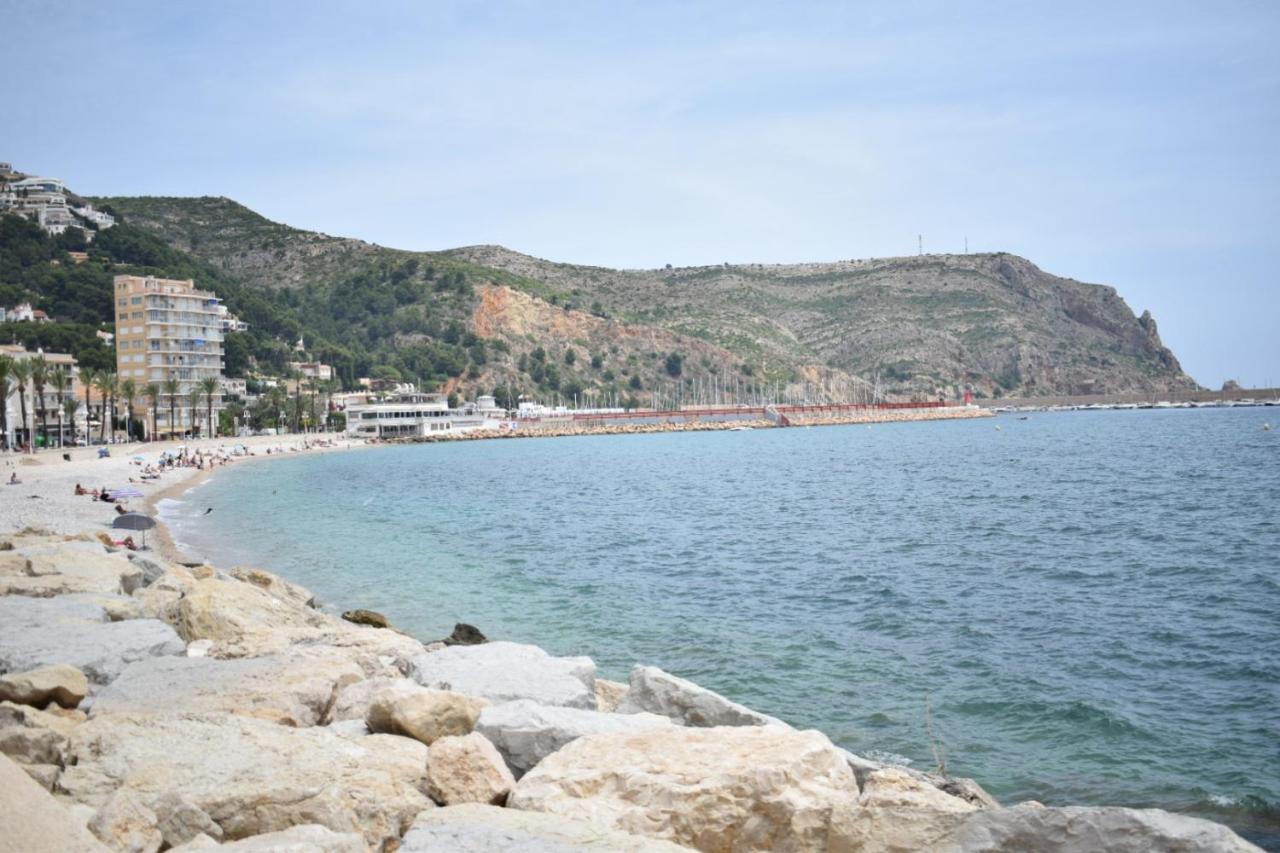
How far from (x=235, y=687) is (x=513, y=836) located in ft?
14.5

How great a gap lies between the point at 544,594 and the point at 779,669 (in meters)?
8.01

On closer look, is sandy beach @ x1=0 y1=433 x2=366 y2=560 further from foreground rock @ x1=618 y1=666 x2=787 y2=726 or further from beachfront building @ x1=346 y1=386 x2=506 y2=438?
beachfront building @ x1=346 y1=386 x2=506 y2=438

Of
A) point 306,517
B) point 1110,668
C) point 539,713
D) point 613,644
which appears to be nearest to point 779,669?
point 613,644

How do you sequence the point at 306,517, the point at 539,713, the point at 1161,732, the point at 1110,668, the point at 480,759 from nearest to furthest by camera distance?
the point at 480,759
the point at 539,713
the point at 1161,732
the point at 1110,668
the point at 306,517

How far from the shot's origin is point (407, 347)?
166750 millimetres

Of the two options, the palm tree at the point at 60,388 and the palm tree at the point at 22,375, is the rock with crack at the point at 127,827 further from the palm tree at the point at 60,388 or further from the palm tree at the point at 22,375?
the palm tree at the point at 60,388

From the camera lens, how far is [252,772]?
612cm

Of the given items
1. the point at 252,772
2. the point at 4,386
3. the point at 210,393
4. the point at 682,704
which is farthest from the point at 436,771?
the point at 210,393

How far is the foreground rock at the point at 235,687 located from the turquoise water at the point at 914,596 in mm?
5620

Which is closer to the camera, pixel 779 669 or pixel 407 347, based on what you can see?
pixel 779 669

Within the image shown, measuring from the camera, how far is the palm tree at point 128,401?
85875mm

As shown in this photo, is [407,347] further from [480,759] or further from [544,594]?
[480,759]

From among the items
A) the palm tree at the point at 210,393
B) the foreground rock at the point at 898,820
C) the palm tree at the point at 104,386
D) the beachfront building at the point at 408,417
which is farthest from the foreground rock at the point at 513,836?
the beachfront building at the point at 408,417

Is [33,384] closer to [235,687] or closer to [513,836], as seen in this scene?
[235,687]
